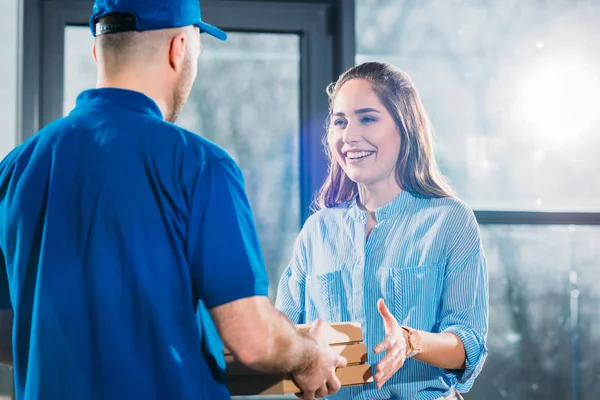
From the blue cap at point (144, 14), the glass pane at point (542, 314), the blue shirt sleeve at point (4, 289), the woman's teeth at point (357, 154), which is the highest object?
the blue cap at point (144, 14)

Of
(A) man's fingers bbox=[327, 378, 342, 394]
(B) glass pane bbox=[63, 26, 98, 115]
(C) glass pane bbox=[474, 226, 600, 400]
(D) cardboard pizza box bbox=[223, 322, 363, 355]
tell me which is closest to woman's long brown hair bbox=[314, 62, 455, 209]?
(D) cardboard pizza box bbox=[223, 322, 363, 355]

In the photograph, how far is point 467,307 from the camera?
5.23 feet

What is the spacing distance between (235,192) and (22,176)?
328 mm

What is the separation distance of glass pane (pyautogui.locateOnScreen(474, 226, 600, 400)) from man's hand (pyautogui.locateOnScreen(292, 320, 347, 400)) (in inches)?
63.9

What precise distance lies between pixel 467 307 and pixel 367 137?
→ 48 cm

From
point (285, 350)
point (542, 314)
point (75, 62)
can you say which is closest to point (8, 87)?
point (75, 62)

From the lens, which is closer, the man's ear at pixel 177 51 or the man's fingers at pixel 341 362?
the man's ear at pixel 177 51

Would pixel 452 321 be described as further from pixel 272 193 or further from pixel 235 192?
pixel 272 193

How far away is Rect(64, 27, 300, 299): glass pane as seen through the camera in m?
2.76

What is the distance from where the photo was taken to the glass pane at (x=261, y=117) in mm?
2758

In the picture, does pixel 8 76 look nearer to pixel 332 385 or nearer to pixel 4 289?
pixel 4 289

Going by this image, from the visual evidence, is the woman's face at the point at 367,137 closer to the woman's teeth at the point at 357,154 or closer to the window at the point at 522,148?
the woman's teeth at the point at 357,154

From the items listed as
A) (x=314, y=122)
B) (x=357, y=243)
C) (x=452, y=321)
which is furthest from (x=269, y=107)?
(x=452, y=321)

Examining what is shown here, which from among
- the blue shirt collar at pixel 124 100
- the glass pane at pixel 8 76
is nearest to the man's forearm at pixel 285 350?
the blue shirt collar at pixel 124 100
